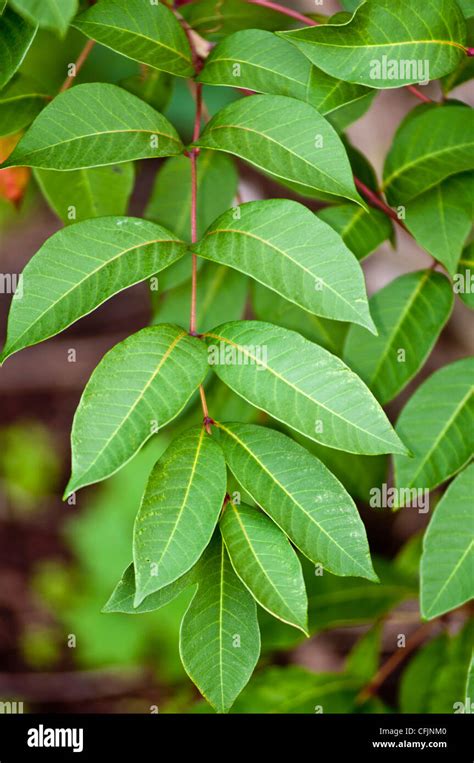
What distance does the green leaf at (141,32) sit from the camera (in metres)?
→ 0.94

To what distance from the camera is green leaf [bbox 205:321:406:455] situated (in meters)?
0.81

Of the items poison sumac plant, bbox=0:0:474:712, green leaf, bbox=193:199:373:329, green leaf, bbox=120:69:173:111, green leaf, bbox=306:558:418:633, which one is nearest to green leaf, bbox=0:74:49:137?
poison sumac plant, bbox=0:0:474:712

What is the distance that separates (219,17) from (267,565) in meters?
0.86

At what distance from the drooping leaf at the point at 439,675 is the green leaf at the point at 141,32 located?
44.9 inches

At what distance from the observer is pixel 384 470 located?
1297 mm

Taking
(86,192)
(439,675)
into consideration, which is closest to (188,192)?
Result: (86,192)

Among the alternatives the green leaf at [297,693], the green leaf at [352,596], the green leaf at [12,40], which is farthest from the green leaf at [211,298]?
the green leaf at [297,693]

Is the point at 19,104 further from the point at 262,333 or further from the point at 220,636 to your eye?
the point at 220,636

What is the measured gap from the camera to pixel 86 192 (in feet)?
3.66

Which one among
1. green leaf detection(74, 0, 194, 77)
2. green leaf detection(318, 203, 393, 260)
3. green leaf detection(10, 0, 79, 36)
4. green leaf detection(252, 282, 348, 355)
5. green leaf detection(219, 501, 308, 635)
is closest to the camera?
green leaf detection(10, 0, 79, 36)

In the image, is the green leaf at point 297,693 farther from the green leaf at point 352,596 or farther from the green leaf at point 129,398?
the green leaf at point 129,398

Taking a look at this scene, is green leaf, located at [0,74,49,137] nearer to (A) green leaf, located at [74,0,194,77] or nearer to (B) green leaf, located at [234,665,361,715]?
(A) green leaf, located at [74,0,194,77]

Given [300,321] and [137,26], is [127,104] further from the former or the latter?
[300,321]
